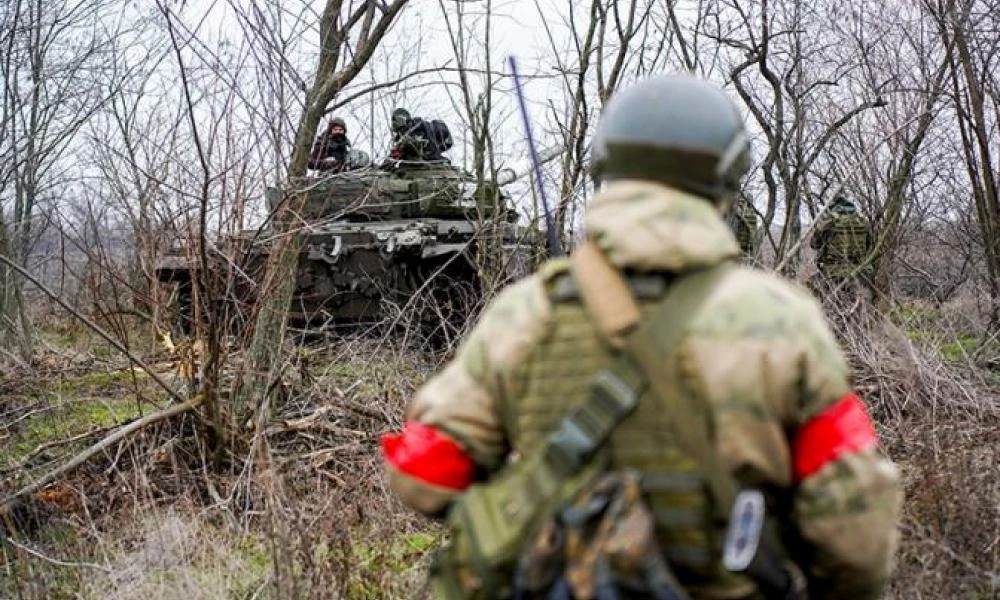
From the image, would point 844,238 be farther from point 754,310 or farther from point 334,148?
point 754,310

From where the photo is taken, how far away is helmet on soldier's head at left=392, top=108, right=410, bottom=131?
9.53 metres

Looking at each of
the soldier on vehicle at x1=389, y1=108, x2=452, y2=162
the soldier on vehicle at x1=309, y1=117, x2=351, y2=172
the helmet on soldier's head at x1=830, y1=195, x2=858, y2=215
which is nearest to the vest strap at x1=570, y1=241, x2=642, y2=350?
the soldier on vehicle at x1=309, y1=117, x2=351, y2=172

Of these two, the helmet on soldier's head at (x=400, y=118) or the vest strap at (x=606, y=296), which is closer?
the vest strap at (x=606, y=296)

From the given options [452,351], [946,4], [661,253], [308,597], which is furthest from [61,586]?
[946,4]

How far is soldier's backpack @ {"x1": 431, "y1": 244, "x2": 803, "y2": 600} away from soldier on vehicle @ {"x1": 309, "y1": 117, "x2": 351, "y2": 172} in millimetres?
4966

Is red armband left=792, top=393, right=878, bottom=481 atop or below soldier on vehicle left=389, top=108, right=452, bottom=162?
below

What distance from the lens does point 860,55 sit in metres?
10.1

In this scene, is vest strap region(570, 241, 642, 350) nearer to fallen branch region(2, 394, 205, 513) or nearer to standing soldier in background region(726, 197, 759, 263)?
fallen branch region(2, 394, 205, 513)

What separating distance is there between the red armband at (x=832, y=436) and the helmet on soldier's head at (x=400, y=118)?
7.97 metres

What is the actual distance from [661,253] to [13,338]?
9577 millimetres

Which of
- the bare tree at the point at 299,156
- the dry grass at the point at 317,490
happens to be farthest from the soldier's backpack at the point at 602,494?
the bare tree at the point at 299,156

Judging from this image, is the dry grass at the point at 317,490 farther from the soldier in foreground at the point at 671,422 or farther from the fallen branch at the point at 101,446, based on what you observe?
the soldier in foreground at the point at 671,422

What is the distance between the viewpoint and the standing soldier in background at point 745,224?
8.76 m

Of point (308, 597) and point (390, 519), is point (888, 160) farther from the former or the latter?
point (308, 597)
